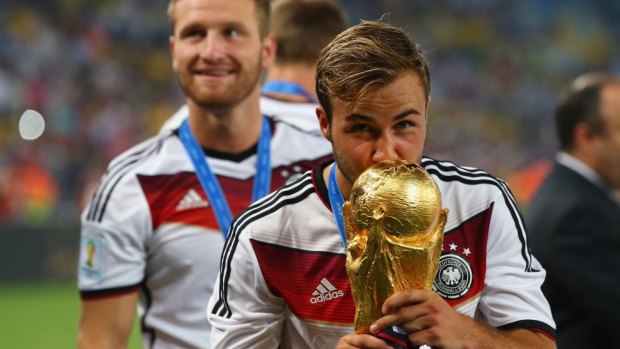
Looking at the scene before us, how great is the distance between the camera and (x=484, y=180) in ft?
8.00

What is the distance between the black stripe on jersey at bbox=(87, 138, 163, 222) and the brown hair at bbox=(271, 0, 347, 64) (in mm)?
1203

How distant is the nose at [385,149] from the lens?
207 cm

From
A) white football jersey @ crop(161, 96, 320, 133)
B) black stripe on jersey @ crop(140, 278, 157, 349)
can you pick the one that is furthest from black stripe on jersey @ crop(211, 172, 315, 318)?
white football jersey @ crop(161, 96, 320, 133)

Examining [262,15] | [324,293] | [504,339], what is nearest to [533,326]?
[504,339]

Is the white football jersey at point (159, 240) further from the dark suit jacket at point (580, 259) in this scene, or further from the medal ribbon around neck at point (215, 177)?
the dark suit jacket at point (580, 259)

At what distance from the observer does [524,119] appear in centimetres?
1739

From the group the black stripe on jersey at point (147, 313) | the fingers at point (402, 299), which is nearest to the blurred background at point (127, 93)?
the black stripe on jersey at point (147, 313)

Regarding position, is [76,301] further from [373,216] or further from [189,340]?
[373,216]

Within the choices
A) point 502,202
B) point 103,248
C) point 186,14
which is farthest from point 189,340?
point 502,202

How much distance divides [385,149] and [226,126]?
1704 mm

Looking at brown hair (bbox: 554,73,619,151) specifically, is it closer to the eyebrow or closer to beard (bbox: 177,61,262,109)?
beard (bbox: 177,61,262,109)

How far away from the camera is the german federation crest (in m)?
2.34

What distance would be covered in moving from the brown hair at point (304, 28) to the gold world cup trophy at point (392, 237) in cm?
269

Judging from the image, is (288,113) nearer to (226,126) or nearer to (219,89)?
(226,126)
